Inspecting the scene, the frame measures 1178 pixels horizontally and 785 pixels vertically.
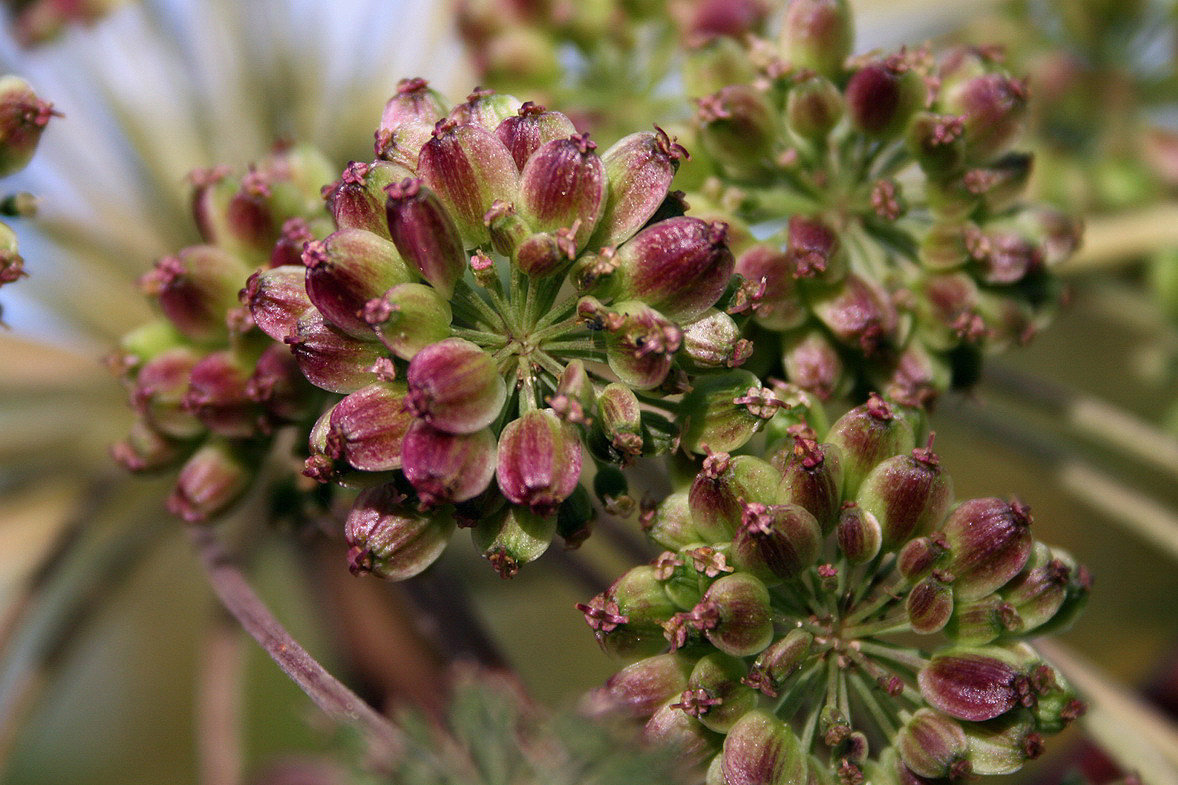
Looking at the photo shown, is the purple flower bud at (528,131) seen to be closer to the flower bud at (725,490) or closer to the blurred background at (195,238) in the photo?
the flower bud at (725,490)

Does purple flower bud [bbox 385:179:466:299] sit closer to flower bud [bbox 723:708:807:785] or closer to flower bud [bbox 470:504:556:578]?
flower bud [bbox 470:504:556:578]

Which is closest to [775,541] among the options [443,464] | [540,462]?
[540,462]

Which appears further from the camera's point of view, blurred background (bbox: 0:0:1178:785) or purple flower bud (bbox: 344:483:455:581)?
blurred background (bbox: 0:0:1178:785)

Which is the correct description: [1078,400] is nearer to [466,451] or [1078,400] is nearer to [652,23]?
[652,23]

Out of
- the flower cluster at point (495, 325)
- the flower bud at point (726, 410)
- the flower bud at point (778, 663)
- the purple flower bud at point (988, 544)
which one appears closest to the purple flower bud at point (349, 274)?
the flower cluster at point (495, 325)

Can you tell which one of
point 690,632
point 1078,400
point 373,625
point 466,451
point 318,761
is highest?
point 466,451

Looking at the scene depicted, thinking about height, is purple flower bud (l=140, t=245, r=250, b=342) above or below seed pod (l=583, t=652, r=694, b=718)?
above

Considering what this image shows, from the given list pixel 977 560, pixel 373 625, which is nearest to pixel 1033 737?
pixel 977 560

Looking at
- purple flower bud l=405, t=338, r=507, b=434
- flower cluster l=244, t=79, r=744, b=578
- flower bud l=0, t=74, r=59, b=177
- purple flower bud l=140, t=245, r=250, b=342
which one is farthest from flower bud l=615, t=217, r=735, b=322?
flower bud l=0, t=74, r=59, b=177
